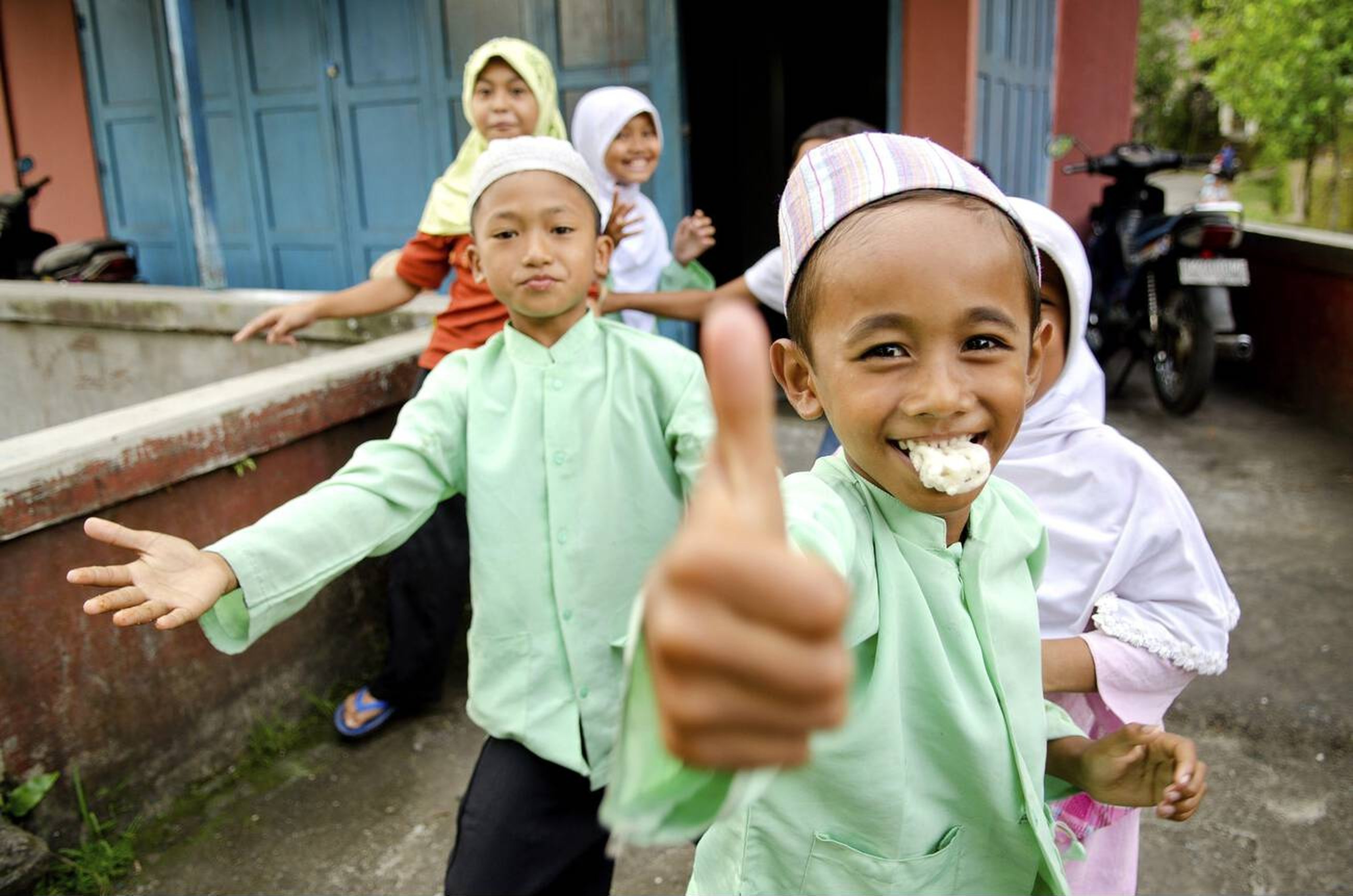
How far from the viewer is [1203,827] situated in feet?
8.13

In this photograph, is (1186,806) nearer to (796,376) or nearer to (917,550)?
(917,550)

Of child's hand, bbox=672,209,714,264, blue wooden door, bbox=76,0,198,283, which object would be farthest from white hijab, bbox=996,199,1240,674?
blue wooden door, bbox=76,0,198,283

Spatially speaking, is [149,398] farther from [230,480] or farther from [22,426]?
[230,480]

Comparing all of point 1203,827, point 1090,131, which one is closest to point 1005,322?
point 1203,827

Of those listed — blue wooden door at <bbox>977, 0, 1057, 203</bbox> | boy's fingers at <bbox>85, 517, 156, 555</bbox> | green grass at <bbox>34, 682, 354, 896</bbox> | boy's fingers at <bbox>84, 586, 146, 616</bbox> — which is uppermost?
blue wooden door at <bbox>977, 0, 1057, 203</bbox>

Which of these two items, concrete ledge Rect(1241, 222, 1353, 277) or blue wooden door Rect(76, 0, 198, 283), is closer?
concrete ledge Rect(1241, 222, 1353, 277)

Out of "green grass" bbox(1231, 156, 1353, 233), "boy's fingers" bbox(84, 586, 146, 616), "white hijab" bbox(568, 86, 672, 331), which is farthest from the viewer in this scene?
"green grass" bbox(1231, 156, 1353, 233)

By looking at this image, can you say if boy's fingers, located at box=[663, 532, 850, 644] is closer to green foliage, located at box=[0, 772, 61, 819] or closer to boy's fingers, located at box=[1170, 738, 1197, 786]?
boy's fingers, located at box=[1170, 738, 1197, 786]

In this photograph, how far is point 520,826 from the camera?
172cm

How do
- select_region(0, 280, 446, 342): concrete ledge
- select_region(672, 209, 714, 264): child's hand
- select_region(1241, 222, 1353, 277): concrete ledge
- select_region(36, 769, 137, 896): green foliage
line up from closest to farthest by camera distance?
1. select_region(36, 769, 137, 896): green foliage
2. select_region(672, 209, 714, 264): child's hand
3. select_region(0, 280, 446, 342): concrete ledge
4. select_region(1241, 222, 1353, 277): concrete ledge

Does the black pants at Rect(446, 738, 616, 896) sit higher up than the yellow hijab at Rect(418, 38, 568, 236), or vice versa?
the yellow hijab at Rect(418, 38, 568, 236)

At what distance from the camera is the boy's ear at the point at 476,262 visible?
2.00 meters

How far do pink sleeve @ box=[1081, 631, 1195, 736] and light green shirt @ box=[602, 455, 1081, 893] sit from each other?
28cm

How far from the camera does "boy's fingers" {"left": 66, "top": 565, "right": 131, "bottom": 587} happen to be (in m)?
1.18
